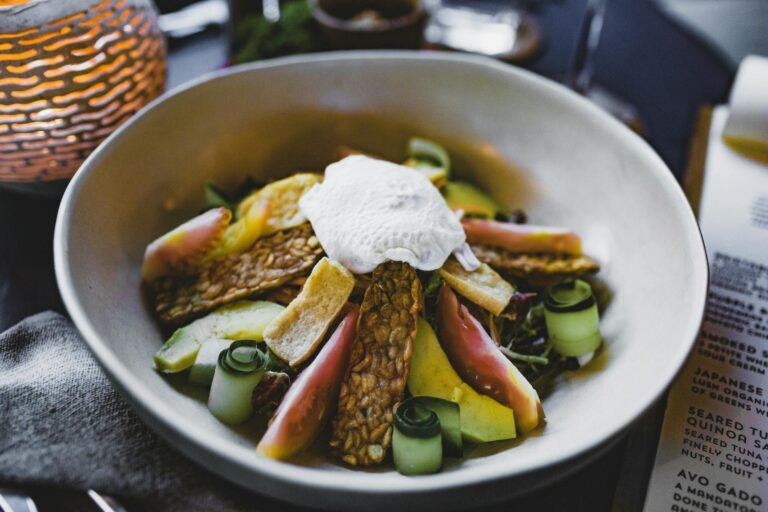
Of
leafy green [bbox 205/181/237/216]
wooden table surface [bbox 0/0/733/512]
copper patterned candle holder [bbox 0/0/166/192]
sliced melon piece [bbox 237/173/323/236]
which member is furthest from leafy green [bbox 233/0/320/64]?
sliced melon piece [bbox 237/173/323/236]

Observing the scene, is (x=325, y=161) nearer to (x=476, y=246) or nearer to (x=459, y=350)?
(x=476, y=246)

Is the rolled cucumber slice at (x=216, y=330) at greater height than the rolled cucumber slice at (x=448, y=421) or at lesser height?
greater

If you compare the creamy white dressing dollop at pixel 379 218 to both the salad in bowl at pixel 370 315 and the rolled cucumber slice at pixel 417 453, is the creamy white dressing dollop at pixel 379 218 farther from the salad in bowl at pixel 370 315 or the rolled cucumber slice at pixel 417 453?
the rolled cucumber slice at pixel 417 453

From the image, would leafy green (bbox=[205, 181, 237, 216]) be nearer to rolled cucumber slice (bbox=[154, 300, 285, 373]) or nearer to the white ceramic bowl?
the white ceramic bowl

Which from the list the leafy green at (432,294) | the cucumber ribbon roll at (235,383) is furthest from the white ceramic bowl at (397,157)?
the leafy green at (432,294)

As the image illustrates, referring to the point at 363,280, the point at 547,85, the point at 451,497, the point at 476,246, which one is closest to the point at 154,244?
the point at 363,280

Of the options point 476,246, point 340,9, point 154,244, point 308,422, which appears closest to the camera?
point 308,422

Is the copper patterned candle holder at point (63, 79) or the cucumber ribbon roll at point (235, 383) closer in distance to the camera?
the cucumber ribbon roll at point (235, 383)
